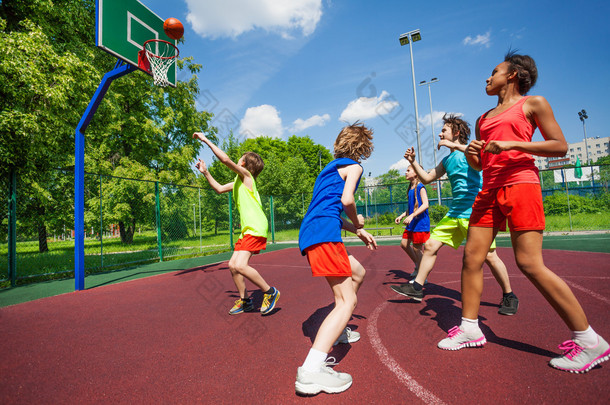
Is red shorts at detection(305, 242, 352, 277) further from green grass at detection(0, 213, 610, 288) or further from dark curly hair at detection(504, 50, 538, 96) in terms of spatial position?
green grass at detection(0, 213, 610, 288)

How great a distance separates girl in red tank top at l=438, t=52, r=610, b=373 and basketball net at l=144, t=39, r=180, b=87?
652cm

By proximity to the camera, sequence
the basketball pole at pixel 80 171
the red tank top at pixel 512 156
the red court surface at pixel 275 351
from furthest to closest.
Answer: the basketball pole at pixel 80 171
the red tank top at pixel 512 156
the red court surface at pixel 275 351

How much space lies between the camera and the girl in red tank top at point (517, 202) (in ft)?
7.00

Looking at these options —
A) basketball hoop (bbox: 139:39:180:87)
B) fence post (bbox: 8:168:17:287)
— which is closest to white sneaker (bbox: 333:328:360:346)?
basketball hoop (bbox: 139:39:180:87)

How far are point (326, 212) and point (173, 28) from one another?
20.9 feet

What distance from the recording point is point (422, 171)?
3371 millimetres

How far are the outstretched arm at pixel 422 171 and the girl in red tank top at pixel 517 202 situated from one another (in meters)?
0.60

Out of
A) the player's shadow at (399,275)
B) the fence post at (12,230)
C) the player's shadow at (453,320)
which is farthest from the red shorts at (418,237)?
the fence post at (12,230)

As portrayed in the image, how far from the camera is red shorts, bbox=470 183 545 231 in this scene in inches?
88.5

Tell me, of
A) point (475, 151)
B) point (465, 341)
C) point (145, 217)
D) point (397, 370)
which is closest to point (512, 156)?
point (475, 151)

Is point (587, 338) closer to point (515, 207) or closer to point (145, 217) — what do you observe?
point (515, 207)

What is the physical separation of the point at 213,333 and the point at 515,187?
310 cm

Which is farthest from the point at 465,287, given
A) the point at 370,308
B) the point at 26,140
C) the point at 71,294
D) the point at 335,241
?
the point at 26,140

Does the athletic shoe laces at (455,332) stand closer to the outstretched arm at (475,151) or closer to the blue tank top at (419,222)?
the outstretched arm at (475,151)
